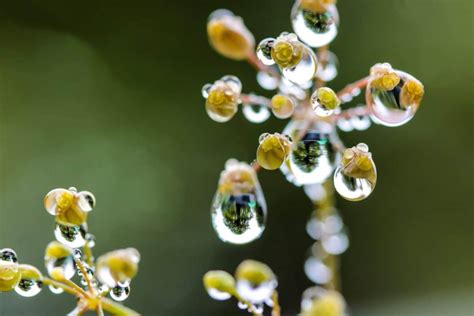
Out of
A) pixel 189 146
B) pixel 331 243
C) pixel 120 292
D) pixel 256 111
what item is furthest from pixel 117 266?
pixel 189 146

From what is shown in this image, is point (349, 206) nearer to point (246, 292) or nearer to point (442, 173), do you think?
point (442, 173)

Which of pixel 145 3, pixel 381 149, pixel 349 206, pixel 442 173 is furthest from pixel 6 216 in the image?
pixel 442 173

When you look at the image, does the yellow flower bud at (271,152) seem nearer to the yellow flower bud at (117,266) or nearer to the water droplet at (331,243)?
the yellow flower bud at (117,266)

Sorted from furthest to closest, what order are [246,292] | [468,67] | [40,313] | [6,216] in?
[468,67] → [6,216] → [40,313] → [246,292]

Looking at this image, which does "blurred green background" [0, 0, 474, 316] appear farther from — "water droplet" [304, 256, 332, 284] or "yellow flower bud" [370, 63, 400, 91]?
"yellow flower bud" [370, 63, 400, 91]

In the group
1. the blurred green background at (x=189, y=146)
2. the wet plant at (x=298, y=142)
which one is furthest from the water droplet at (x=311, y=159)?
the blurred green background at (x=189, y=146)

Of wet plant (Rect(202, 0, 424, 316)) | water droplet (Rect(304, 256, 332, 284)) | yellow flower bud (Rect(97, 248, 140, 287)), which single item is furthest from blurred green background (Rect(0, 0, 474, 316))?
yellow flower bud (Rect(97, 248, 140, 287))
